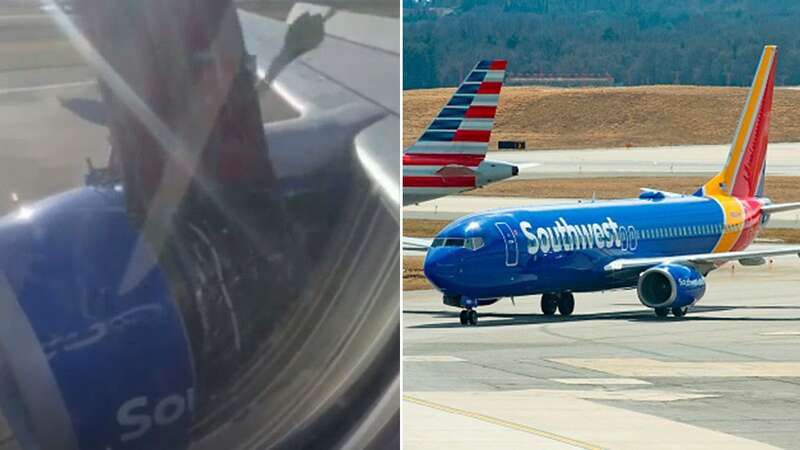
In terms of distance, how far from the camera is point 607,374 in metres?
29.8

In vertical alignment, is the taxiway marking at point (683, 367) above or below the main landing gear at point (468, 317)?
above

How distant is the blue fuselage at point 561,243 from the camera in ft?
129

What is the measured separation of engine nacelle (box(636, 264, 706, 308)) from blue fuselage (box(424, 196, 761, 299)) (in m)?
0.91

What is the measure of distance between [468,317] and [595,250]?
13.5ft

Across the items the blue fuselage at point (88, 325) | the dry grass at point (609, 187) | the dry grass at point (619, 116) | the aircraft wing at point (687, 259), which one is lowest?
the dry grass at point (619, 116)

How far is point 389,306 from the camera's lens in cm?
721

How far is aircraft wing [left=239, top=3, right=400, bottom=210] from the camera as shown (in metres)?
7.01

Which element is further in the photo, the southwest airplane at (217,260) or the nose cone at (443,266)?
the nose cone at (443,266)

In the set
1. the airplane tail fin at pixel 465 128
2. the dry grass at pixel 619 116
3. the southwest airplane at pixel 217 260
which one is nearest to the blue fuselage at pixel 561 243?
the airplane tail fin at pixel 465 128

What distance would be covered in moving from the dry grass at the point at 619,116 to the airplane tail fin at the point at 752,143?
82067 mm

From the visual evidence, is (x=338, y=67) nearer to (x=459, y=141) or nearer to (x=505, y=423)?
(x=505, y=423)

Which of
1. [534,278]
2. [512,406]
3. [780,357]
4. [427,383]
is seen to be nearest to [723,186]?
[534,278]

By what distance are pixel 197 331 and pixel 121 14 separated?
1.35 m

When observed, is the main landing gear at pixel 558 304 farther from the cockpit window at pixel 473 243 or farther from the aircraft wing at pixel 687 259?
the cockpit window at pixel 473 243
